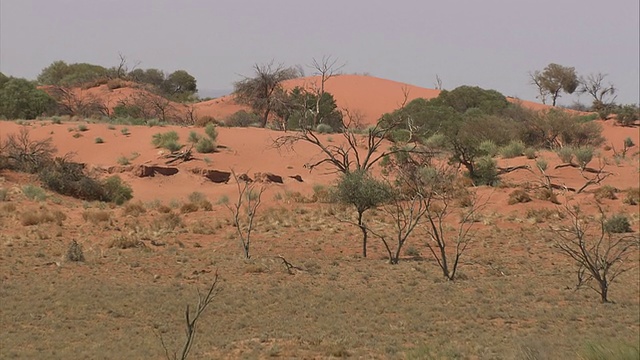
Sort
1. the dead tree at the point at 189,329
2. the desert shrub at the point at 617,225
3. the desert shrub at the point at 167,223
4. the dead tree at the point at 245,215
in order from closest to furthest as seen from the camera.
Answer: the dead tree at the point at 189,329, the dead tree at the point at 245,215, the desert shrub at the point at 617,225, the desert shrub at the point at 167,223

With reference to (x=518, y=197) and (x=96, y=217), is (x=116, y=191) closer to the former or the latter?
(x=96, y=217)

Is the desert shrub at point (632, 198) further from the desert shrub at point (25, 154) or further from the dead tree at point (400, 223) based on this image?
the desert shrub at point (25, 154)

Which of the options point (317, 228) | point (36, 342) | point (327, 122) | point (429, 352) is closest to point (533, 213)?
point (317, 228)

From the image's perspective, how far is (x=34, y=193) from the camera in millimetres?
29953

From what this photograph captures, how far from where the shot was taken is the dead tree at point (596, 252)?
1739 centimetres

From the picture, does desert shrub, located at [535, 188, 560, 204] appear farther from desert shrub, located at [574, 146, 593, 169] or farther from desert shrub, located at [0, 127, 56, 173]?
desert shrub, located at [0, 127, 56, 173]

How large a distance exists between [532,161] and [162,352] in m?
29.7

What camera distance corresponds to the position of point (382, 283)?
18797mm

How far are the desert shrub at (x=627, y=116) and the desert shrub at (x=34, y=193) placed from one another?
48555 mm

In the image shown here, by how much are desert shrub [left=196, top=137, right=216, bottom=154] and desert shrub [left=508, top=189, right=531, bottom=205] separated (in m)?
17.5

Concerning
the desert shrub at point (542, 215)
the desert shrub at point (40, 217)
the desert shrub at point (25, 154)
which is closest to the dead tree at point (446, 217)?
the desert shrub at point (542, 215)

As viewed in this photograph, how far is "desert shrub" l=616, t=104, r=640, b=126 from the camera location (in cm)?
6290

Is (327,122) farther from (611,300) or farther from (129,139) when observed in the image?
(611,300)

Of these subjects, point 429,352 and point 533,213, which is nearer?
point 429,352
